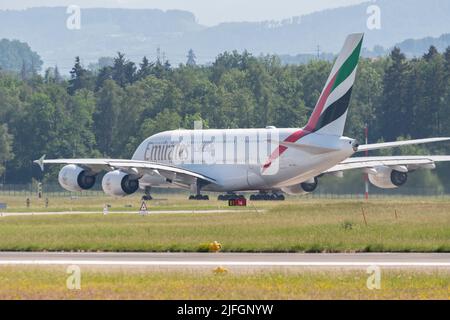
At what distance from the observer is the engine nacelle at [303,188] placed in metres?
80.2

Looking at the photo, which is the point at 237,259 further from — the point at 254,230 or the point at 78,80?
the point at 78,80

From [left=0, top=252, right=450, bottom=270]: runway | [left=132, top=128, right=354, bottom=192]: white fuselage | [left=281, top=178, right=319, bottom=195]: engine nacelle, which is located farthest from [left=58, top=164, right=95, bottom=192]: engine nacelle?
[left=0, top=252, right=450, bottom=270]: runway

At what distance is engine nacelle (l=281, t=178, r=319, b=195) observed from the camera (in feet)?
263

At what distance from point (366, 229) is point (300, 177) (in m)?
28.0

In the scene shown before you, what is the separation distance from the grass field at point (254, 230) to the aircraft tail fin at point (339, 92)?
784 cm

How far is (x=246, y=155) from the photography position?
7738 centimetres

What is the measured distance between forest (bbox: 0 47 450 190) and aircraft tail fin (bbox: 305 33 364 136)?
156 feet

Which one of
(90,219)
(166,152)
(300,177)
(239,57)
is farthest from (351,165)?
(239,57)

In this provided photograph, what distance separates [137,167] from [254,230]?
93.5ft

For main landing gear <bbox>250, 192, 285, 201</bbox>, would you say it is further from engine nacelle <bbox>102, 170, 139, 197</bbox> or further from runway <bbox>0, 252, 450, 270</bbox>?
runway <bbox>0, 252, 450, 270</bbox>

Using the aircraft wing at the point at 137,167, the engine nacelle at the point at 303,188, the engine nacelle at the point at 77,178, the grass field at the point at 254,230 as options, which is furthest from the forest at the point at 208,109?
the grass field at the point at 254,230

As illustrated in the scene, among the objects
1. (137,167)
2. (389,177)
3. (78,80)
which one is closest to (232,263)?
(137,167)

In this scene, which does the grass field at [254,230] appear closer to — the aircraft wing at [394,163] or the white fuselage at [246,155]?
the white fuselage at [246,155]
